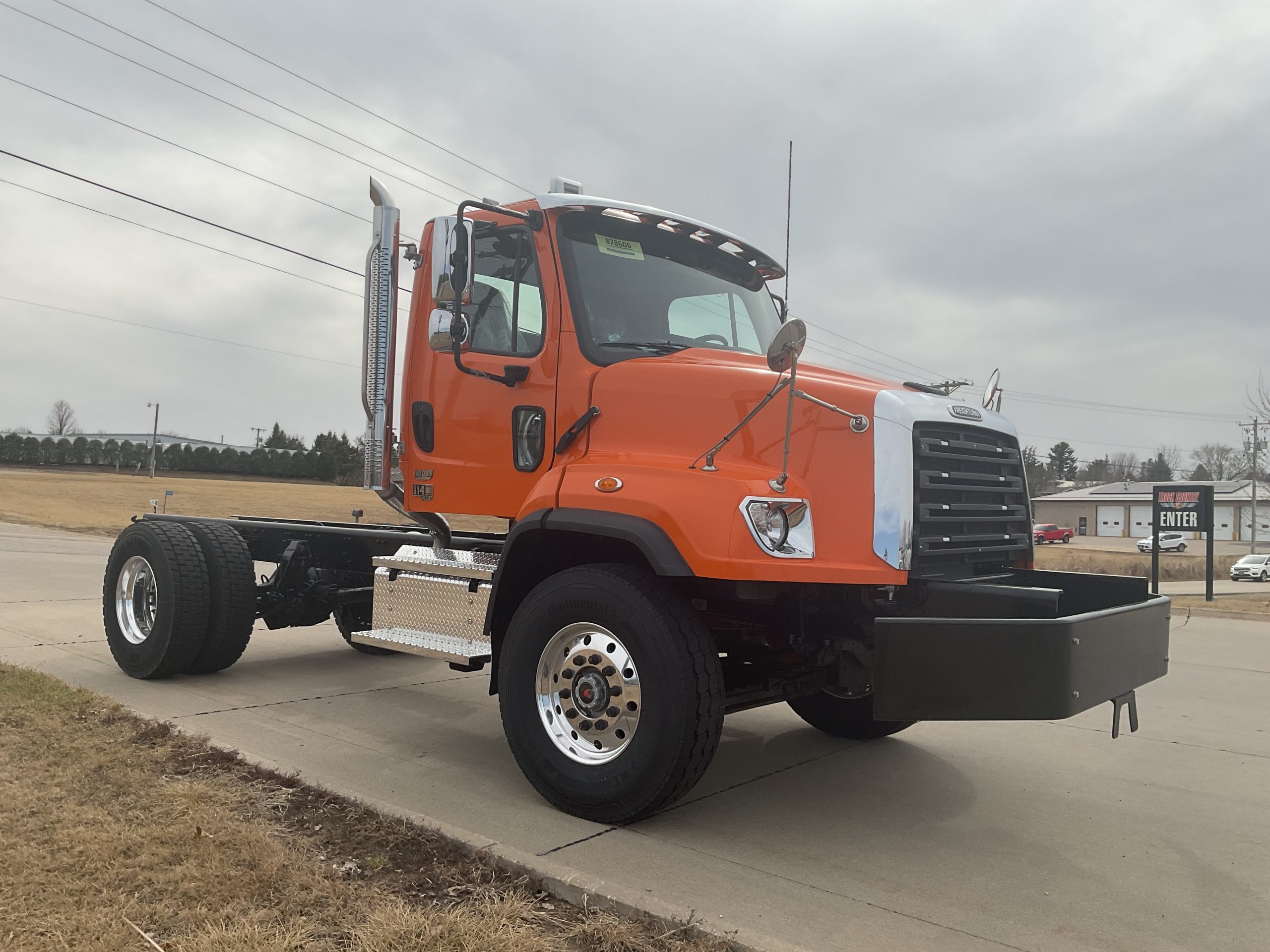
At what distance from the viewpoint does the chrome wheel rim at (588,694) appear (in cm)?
404

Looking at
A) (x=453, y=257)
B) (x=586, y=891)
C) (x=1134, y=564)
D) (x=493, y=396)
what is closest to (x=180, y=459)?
(x=1134, y=564)

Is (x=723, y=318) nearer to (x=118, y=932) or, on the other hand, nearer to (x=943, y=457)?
(x=943, y=457)

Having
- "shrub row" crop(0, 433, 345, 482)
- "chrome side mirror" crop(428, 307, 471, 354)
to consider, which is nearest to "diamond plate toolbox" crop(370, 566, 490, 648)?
"chrome side mirror" crop(428, 307, 471, 354)

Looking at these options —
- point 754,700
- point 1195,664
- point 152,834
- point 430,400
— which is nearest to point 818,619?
point 754,700

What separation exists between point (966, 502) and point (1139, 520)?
87043 millimetres

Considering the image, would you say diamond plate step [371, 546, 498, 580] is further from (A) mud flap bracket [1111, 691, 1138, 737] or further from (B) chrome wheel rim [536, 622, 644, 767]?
(A) mud flap bracket [1111, 691, 1138, 737]

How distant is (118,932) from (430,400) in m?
3.17

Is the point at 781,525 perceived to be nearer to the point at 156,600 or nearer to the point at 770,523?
the point at 770,523

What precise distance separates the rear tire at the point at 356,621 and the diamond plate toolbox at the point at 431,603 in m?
1.85

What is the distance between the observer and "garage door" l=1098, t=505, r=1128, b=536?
82.8 metres

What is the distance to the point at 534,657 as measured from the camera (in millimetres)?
4324

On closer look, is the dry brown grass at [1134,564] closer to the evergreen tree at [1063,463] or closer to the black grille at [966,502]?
the black grille at [966,502]

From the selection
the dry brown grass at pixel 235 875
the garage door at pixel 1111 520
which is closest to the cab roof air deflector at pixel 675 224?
the dry brown grass at pixel 235 875

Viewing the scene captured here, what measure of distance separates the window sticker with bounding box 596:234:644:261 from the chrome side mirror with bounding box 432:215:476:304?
2.13 feet
